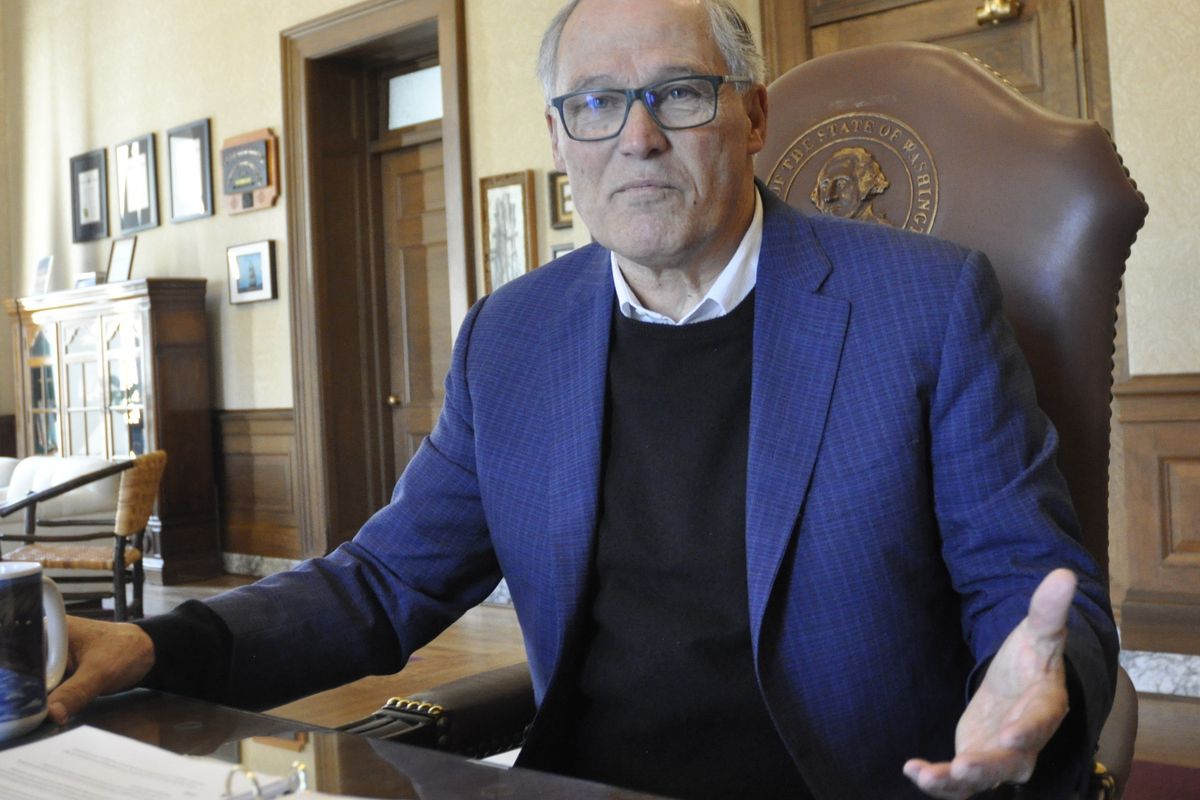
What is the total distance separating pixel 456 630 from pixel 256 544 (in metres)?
2.42

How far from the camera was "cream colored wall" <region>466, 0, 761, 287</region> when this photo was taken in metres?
5.34

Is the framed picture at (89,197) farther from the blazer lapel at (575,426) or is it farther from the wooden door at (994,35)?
the blazer lapel at (575,426)

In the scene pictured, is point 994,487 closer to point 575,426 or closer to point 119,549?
point 575,426

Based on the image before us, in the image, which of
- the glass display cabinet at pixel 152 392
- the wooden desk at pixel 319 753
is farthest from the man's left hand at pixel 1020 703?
the glass display cabinet at pixel 152 392

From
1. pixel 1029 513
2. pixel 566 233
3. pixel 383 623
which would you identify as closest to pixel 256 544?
pixel 566 233

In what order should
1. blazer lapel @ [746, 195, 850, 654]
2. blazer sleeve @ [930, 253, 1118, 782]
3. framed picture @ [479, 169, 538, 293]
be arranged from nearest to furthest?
blazer sleeve @ [930, 253, 1118, 782], blazer lapel @ [746, 195, 850, 654], framed picture @ [479, 169, 538, 293]

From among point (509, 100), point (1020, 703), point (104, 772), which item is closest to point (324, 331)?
point (509, 100)

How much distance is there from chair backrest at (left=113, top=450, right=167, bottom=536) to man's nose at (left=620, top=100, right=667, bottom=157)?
12.2 feet

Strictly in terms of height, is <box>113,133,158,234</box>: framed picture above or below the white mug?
above

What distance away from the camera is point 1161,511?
3.60m

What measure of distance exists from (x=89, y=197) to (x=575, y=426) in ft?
25.2

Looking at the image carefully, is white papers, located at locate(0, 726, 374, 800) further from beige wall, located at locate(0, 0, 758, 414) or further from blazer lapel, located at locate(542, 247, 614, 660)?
beige wall, located at locate(0, 0, 758, 414)

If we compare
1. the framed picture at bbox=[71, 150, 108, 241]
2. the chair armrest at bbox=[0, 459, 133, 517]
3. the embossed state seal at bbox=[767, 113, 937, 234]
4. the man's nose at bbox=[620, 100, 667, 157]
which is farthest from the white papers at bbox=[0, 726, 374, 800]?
the framed picture at bbox=[71, 150, 108, 241]

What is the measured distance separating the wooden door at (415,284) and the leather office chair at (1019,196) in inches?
191
